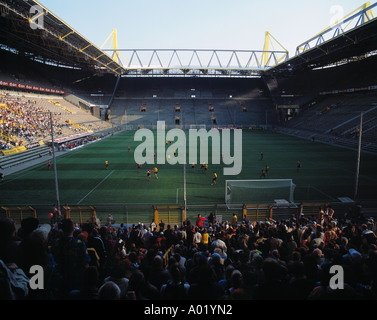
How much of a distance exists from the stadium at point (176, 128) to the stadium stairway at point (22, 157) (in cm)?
18

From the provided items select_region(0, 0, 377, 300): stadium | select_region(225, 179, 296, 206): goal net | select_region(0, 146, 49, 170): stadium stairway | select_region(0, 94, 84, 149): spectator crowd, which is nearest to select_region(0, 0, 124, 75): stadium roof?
select_region(0, 0, 377, 300): stadium

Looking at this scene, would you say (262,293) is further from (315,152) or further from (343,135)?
(343,135)

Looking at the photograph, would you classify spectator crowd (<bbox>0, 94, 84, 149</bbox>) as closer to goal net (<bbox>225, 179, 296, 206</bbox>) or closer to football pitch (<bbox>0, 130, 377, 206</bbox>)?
football pitch (<bbox>0, 130, 377, 206</bbox>)

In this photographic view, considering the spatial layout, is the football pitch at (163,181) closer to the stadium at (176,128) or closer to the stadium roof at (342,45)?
the stadium at (176,128)

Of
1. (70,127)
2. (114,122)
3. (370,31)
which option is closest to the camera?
(370,31)

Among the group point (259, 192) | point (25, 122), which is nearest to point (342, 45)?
point (259, 192)

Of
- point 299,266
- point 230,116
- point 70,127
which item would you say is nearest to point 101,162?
point 70,127

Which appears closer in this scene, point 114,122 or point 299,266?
point 299,266

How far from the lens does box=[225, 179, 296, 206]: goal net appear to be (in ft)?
55.2

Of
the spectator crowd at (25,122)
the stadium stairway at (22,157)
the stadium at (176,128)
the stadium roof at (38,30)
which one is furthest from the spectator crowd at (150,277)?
the stadium roof at (38,30)

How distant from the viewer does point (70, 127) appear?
50.2 metres

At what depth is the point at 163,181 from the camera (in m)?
21.8

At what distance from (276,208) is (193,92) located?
252 ft

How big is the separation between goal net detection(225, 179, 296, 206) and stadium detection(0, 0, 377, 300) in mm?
138
